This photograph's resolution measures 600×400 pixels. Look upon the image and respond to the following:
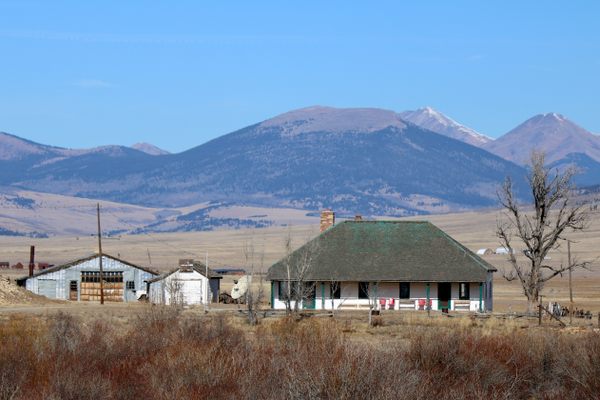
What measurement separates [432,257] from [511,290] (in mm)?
30976

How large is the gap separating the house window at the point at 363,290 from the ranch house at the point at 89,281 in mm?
21610

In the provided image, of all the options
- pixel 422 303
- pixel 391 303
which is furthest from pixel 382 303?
pixel 422 303

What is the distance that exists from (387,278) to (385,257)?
210cm

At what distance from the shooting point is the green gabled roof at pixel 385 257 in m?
62.9

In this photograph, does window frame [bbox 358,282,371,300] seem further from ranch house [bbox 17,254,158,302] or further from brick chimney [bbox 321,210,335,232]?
ranch house [bbox 17,254,158,302]

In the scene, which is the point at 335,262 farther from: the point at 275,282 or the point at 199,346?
the point at 199,346

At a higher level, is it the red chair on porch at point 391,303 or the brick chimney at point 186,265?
the brick chimney at point 186,265

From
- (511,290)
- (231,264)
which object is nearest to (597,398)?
(511,290)

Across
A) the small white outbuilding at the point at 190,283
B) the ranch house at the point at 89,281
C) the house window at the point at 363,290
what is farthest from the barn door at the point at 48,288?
the house window at the point at 363,290

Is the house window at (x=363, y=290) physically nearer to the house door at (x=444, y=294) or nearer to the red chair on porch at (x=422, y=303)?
the red chair on porch at (x=422, y=303)

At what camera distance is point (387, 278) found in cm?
6288

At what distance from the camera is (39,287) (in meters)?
81.5

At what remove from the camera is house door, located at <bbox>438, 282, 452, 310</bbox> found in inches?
2504

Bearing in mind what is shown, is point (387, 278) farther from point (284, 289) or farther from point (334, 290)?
point (284, 289)
